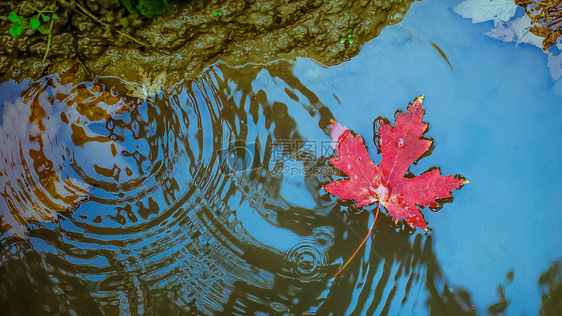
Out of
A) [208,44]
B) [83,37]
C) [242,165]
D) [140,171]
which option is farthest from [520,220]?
[83,37]

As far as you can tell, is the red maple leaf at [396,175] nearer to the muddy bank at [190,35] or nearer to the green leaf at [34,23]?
the muddy bank at [190,35]

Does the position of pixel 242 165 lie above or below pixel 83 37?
below

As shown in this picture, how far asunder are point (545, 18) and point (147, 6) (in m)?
1.91

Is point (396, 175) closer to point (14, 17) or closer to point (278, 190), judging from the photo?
point (278, 190)

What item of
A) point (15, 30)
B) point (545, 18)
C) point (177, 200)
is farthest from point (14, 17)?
point (545, 18)

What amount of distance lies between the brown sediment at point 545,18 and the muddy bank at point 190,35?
1.93 ft

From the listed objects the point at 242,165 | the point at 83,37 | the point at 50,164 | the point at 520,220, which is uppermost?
the point at 520,220

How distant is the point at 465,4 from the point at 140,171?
1.86 m

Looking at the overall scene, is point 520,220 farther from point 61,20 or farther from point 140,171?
point 61,20

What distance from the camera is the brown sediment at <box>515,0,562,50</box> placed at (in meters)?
1.60

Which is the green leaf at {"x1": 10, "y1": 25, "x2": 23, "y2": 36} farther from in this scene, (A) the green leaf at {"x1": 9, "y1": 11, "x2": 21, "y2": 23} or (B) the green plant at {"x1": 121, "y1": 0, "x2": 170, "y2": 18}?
(B) the green plant at {"x1": 121, "y1": 0, "x2": 170, "y2": 18}

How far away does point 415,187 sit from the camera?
62.0 inches

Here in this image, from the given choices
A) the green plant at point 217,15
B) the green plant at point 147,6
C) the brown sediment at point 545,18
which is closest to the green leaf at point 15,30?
the green plant at point 147,6

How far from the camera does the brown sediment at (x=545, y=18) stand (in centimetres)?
160
